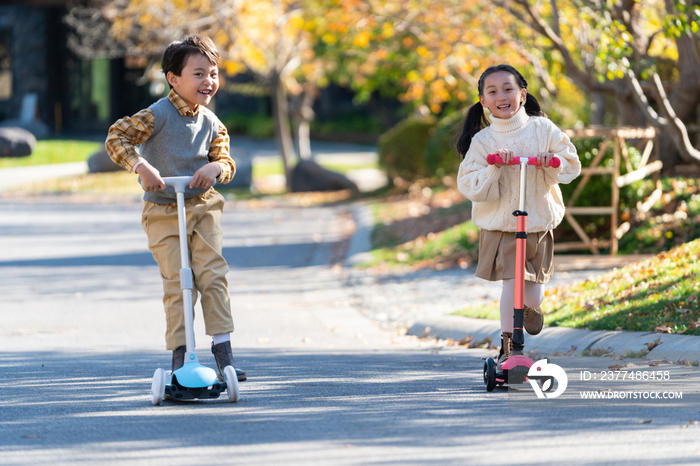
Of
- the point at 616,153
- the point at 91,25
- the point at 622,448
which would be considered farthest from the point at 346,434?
the point at 91,25

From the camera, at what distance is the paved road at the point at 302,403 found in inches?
136

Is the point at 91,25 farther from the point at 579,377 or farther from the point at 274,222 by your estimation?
the point at 579,377

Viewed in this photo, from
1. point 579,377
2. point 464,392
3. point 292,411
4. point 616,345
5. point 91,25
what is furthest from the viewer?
point 91,25

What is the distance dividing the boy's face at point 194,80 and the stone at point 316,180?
17.5 metres

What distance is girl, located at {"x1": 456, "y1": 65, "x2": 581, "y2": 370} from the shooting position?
4551 millimetres

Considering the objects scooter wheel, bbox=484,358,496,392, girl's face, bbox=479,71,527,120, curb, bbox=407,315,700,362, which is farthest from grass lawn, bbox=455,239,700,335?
girl's face, bbox=479,71,527,120

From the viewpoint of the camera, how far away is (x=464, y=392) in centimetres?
453

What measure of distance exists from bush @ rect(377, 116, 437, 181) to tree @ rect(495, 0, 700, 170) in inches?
259

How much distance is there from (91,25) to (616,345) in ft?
90.2

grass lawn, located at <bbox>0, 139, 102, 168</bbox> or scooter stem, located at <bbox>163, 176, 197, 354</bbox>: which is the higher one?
grass lawn, located at <bbox>0, 139, 102, 168</bbox>

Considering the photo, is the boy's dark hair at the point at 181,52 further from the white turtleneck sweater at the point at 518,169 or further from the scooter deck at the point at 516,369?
the scooter deck at the point at 516,369

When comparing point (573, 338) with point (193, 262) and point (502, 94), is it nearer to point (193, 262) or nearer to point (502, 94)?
point (502, 94)

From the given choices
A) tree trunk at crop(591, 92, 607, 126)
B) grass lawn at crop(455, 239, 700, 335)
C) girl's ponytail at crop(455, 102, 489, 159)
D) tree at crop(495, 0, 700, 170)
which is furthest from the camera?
tree trunk at crop(591, 92, 607, 126)

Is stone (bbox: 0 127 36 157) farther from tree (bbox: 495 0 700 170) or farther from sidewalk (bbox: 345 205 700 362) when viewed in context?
tree (bbox: 495 0 700 170)
